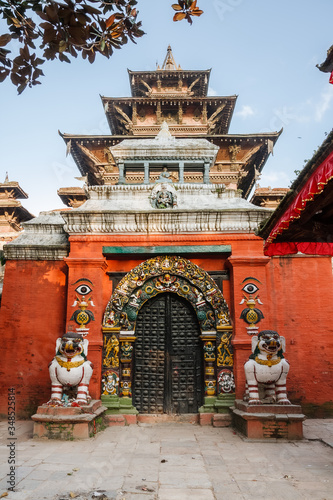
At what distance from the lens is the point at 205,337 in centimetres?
756

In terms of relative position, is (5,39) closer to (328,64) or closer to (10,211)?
(328,64)

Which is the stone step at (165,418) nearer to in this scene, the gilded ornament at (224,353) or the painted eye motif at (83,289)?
the gilded ornament at (224,353)

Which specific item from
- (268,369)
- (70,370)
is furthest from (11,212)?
(268,369)

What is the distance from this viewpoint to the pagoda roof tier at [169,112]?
59.9ft

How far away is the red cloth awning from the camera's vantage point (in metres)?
3.62

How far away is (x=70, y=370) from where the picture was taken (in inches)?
251

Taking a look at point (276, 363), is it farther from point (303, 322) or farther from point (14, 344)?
point (14, 344)

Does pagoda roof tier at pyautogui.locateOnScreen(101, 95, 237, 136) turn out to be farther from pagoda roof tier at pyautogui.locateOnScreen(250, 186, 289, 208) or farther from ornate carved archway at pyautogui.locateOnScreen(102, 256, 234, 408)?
ornate carved archway at pyautogui.locateOnScreen(102, 256, 234, 408)

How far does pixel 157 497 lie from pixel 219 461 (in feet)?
4.69

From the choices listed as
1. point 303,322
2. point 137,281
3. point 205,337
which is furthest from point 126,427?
point 303,322

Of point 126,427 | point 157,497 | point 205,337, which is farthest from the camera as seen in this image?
point 205,337

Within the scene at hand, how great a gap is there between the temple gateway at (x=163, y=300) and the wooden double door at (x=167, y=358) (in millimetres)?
20

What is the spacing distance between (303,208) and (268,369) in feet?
10.7

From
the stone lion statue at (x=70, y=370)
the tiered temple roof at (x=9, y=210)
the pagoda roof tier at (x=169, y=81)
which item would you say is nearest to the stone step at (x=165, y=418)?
the stone lion statue at (x=70, y=370)
